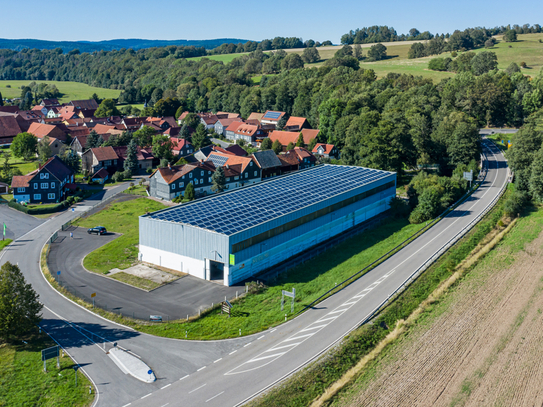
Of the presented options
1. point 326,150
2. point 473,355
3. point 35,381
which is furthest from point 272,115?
point 35,381

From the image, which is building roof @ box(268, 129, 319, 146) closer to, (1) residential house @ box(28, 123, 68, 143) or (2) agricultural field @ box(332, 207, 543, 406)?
(1) residential house @ box(28, 123, 68, 143)

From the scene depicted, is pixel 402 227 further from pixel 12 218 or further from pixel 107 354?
pixel 12 218

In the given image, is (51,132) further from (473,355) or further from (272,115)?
(473,355)

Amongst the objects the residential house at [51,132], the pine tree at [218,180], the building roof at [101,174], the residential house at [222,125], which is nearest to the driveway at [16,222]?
the building roof at [101,174]

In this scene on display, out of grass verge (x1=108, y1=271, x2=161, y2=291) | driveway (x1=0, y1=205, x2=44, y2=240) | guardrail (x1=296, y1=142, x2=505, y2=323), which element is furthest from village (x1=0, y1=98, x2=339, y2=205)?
guardrail (x1=296, y1=142, x2=505, y2=323)

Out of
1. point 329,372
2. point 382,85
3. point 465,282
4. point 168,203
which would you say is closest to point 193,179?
point 168,203

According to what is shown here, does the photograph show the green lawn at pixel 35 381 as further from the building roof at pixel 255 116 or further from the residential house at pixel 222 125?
the building roof at pixel 255 116
